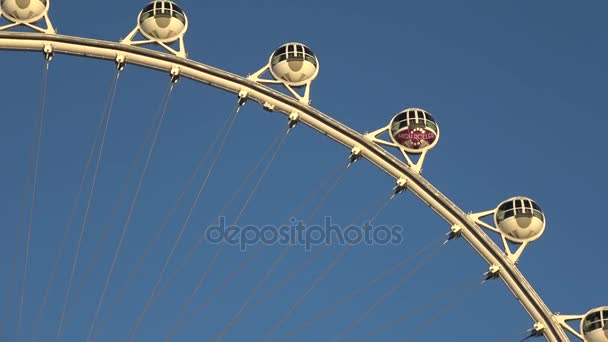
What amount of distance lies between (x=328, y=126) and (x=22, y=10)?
34.7 feet

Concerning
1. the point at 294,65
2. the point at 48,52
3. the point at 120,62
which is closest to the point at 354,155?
the point at 294,65

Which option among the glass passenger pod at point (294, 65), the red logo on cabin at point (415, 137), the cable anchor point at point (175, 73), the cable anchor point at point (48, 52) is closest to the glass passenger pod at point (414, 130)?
the red logo on cabin at point (415, 137)

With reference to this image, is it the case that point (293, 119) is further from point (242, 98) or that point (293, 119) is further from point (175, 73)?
point (175, 73)

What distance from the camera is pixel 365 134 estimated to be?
74.4m

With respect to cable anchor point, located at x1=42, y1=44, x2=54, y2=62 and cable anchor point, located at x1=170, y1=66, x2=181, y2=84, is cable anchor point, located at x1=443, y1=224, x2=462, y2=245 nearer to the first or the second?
cable anchor point, located at x1=170, y1=66, x2=181, y2=84

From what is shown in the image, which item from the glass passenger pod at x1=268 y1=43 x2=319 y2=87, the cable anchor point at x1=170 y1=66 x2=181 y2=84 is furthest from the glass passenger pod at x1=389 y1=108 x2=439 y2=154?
the cable anchor point at x1=170 y1=66 x2=181 y2=84

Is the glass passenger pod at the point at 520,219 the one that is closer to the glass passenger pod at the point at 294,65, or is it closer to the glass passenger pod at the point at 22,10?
the glass passenger pod at the point at 294,65

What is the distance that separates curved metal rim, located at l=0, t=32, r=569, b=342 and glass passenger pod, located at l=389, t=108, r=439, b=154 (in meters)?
1.10

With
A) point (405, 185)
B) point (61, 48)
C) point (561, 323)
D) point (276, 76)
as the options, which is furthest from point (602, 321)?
point (61, 48)

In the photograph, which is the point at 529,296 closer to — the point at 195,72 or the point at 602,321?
the point at 602,321

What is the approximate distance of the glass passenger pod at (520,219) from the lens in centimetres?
7512

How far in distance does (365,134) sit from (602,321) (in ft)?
32.4

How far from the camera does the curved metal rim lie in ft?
236

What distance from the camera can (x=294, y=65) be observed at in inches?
2965
